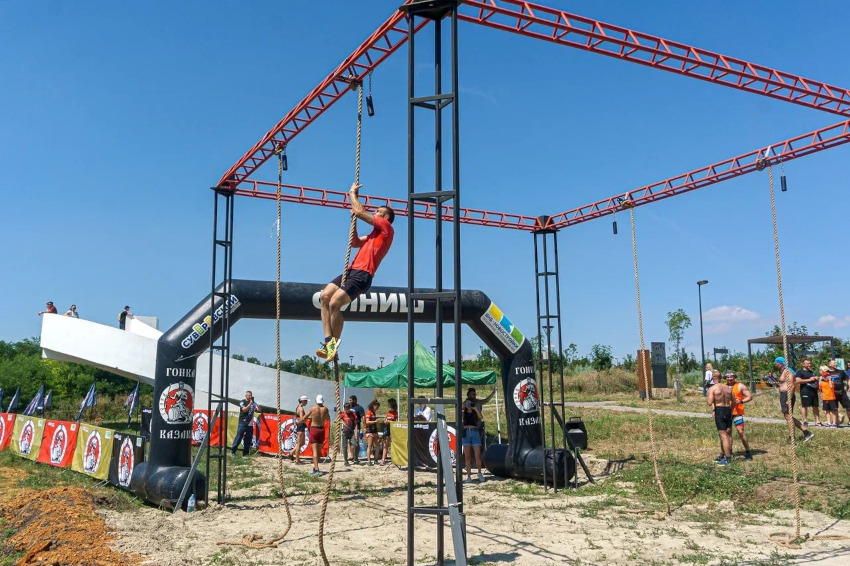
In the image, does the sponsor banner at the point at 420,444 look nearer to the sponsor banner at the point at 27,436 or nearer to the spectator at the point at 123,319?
the sponsor banner at the point at 27,436

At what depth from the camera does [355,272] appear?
632 cm

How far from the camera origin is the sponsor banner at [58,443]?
1457 centimetres

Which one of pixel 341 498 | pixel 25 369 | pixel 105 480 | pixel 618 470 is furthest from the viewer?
pixel 25 369

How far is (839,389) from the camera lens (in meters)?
15.6

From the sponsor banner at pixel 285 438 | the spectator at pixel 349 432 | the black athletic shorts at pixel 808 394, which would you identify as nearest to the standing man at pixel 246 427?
the sponsor banner at pixel 285 438

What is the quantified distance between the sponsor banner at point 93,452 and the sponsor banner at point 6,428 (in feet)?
19.7

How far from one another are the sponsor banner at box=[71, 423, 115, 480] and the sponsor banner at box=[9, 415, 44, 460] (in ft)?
9.94

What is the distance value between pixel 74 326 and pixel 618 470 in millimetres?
18250

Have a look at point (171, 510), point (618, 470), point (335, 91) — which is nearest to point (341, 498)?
point (171, 510)

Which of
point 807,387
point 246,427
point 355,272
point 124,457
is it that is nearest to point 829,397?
point 807,387

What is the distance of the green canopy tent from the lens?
16.5 m

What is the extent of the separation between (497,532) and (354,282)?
4.00m

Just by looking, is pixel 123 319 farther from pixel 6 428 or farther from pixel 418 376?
pixel 418 376

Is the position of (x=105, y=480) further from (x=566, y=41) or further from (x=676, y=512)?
(x=566, y=41)
